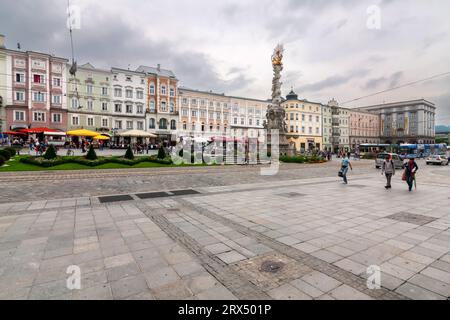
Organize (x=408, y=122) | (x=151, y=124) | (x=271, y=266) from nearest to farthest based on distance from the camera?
(x=271, y=266), (x=151, y=124), (x=408, y=122)

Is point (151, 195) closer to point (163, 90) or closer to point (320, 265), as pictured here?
point (320, 265)

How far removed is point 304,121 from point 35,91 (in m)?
69.8

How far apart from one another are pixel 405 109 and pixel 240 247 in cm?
11977

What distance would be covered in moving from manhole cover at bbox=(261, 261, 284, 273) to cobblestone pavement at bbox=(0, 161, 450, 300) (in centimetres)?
2

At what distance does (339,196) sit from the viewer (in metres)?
11.1

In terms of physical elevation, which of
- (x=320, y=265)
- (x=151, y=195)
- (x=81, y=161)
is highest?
(x=81, y=161)

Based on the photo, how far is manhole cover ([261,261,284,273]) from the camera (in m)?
4.24

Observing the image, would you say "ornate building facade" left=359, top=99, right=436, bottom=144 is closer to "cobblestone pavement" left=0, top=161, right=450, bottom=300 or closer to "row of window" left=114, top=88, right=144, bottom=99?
"row of window" left=114, top=88, right=144, bottom=99

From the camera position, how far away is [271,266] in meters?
4.39

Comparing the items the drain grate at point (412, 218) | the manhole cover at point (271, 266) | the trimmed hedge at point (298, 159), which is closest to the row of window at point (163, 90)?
the trimmed hedge at point (298, 159)

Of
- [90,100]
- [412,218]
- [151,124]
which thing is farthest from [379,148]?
[90,100]

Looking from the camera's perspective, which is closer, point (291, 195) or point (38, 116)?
point (291, 195)
